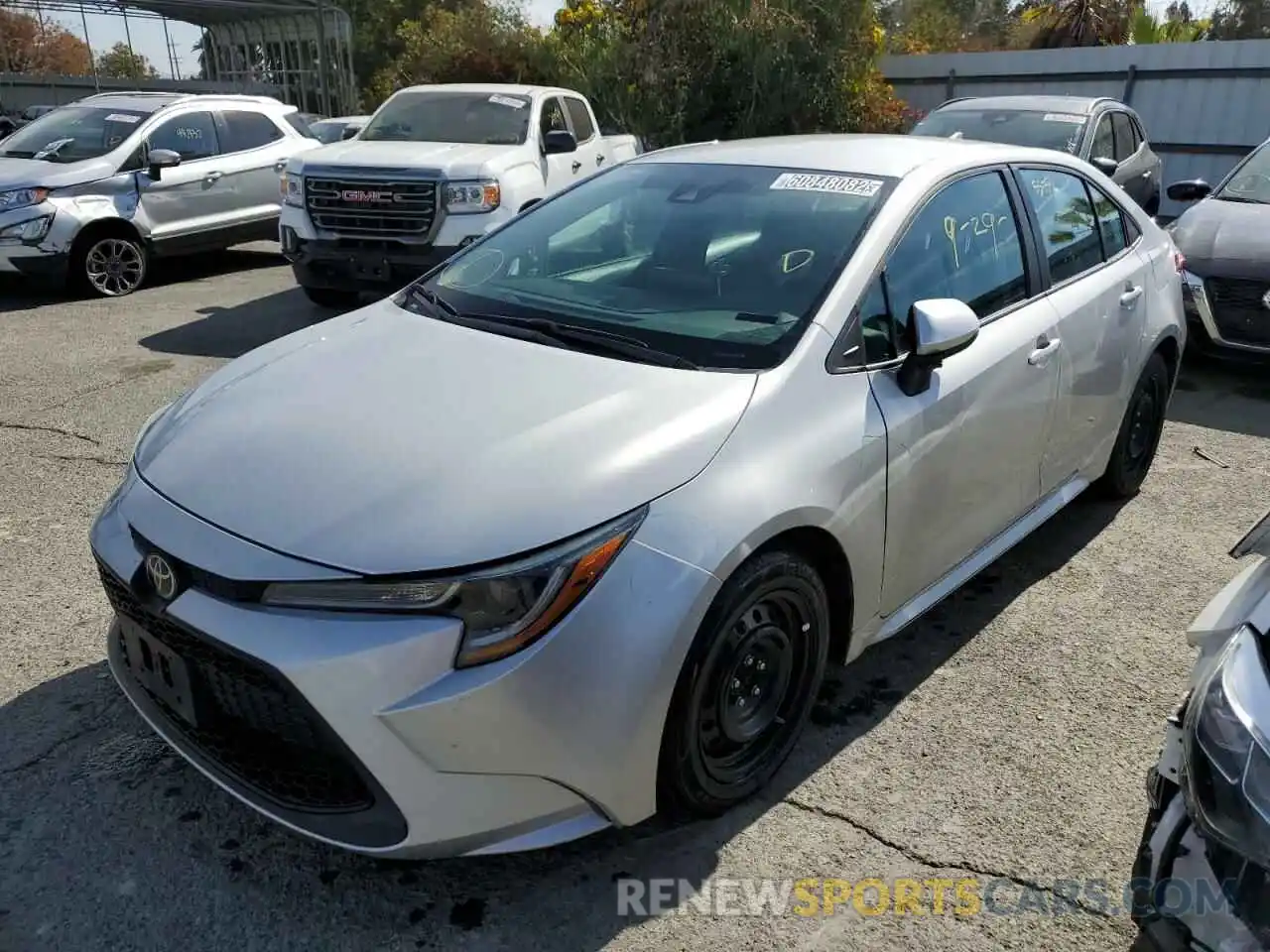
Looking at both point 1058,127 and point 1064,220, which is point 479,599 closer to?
point 1064,220

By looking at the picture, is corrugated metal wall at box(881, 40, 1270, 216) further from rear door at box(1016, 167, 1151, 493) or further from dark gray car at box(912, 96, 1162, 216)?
rear door at box(1016, 167, 1151, 493)

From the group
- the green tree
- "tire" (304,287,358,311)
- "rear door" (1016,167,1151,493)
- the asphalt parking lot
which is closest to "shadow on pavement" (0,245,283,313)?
"tire" (304,287,358,311)

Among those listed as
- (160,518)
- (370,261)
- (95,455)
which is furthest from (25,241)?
(160,518)

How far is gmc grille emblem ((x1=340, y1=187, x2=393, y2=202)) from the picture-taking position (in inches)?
307

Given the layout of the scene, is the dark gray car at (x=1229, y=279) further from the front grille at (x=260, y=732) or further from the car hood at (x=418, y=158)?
the front grille at (x=260, y=732)

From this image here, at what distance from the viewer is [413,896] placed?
2488mm

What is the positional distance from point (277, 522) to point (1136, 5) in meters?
24.8

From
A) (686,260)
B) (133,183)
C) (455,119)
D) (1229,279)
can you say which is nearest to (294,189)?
(455,119)

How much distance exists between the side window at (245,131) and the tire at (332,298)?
2.22 m

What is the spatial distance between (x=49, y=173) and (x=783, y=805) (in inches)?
346

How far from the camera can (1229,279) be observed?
6625 millimetres

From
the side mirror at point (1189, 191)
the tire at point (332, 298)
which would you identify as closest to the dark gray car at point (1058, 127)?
the side mirror at point (1189, 191)

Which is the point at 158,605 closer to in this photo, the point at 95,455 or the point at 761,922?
the point at 761,922

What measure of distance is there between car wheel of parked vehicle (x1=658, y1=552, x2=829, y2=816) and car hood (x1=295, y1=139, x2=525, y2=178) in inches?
234
